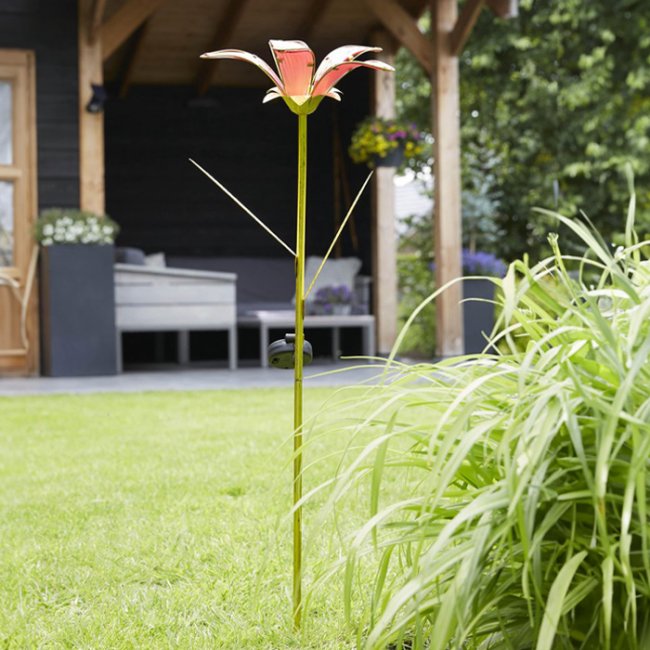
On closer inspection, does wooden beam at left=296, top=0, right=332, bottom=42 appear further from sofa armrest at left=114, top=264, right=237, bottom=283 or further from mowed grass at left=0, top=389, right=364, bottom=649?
mowed grass at left=0, top=389, right=364, bottom=649

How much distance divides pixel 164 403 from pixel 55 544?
3120 mm

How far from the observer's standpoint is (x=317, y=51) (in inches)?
375

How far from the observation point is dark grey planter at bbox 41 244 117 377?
283 inches

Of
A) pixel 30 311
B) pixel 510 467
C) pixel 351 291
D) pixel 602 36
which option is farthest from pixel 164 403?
pixel 602 36

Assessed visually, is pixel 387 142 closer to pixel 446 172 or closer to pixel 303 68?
pixel 446 172

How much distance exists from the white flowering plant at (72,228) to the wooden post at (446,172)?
2.30 m

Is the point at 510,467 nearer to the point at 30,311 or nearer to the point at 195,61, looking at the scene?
the point at 30,311

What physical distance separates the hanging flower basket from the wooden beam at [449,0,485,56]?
0.75 m

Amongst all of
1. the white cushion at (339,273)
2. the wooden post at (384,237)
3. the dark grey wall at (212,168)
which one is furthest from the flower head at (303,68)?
the dark grey wall at (212,168)

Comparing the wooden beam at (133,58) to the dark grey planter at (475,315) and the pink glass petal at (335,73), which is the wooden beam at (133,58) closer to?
the dark grey planter at (475,315)

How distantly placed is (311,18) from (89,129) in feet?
7.78

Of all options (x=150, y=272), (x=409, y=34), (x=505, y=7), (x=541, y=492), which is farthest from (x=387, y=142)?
(x=541, y=492)

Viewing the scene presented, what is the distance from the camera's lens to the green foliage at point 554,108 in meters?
10.9

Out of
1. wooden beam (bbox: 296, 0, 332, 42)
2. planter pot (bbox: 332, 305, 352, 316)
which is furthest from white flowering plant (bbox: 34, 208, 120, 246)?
wooden beam (bbox: 296, 0, 332, 42)
